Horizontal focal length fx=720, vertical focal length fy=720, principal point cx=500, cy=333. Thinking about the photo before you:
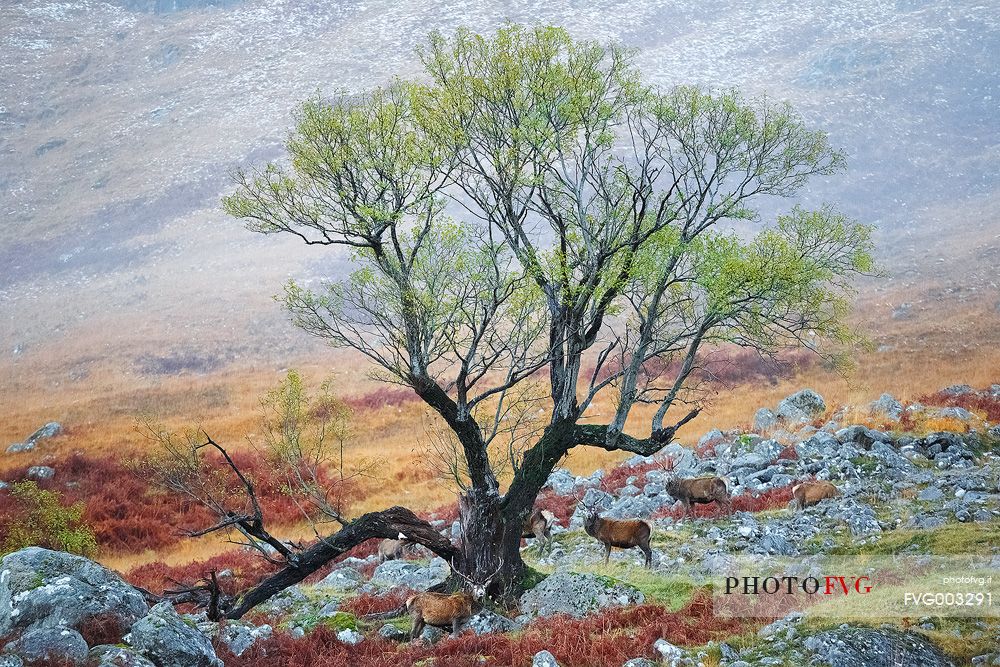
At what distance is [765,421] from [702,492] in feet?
34.7

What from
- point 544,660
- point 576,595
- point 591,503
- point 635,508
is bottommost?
point 591,503

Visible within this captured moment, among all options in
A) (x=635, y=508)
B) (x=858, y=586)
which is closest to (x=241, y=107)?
(x=635, y=508)

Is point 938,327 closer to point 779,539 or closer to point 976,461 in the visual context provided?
point 976,461

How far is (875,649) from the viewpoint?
7.59m

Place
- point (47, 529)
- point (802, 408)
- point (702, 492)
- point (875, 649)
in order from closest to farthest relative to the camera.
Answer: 1. point (875, 649)
2. point (702, 492)
3. point (47, 529)
4. point (802, 408)

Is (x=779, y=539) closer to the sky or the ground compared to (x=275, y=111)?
closer to the ground

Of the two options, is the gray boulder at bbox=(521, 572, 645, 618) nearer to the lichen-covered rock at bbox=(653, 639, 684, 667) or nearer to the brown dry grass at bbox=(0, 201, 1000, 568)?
the lichen-covered rock at bbox=(653, 639, 684, 667)

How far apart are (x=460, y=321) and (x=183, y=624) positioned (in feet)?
20.4

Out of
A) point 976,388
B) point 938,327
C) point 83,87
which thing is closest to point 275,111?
point 83,87

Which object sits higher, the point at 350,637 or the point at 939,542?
the point at 350,637

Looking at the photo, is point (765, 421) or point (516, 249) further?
point (765, 421)

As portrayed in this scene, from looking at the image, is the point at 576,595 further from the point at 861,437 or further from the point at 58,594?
the point at 861,437

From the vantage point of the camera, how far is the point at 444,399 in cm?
1191

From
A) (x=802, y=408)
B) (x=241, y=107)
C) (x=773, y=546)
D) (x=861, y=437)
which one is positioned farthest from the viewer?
(x=241, y=107)
